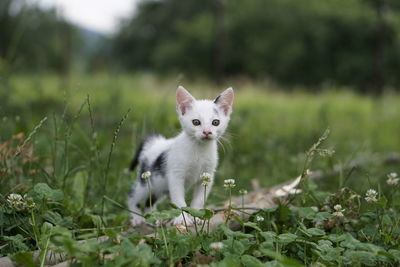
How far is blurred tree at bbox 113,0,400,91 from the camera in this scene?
107 feet

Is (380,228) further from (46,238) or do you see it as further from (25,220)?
(25,220)

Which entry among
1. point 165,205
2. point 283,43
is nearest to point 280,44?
point 283,43

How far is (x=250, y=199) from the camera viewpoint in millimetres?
3195

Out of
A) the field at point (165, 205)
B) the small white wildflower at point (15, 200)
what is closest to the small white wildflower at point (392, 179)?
the field at point (165, 205)

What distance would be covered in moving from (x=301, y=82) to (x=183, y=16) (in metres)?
13.3

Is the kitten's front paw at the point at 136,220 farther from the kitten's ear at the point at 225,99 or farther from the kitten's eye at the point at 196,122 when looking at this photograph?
the kitten's ear at the point at 225,99

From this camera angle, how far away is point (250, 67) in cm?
3606

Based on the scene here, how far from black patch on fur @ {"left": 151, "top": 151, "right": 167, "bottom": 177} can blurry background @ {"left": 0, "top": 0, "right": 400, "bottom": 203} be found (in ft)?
1.16

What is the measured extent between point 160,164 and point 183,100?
442 mm

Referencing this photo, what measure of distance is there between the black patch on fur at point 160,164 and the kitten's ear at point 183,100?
0.31 meters

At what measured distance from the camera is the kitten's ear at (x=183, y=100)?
2.63 meters

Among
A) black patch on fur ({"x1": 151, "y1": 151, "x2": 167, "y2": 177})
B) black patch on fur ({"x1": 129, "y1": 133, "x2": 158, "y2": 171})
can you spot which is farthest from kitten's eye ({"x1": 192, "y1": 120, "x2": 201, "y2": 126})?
black patch on fur ({"x1": 129, "y1": 133, "x2": 158, "y2": 171})

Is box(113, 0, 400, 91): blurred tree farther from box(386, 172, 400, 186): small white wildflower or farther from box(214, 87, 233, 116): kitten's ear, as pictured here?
box(386, 172, 400, 186): small white wildflower

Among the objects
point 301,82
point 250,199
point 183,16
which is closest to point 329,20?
point 301,82
